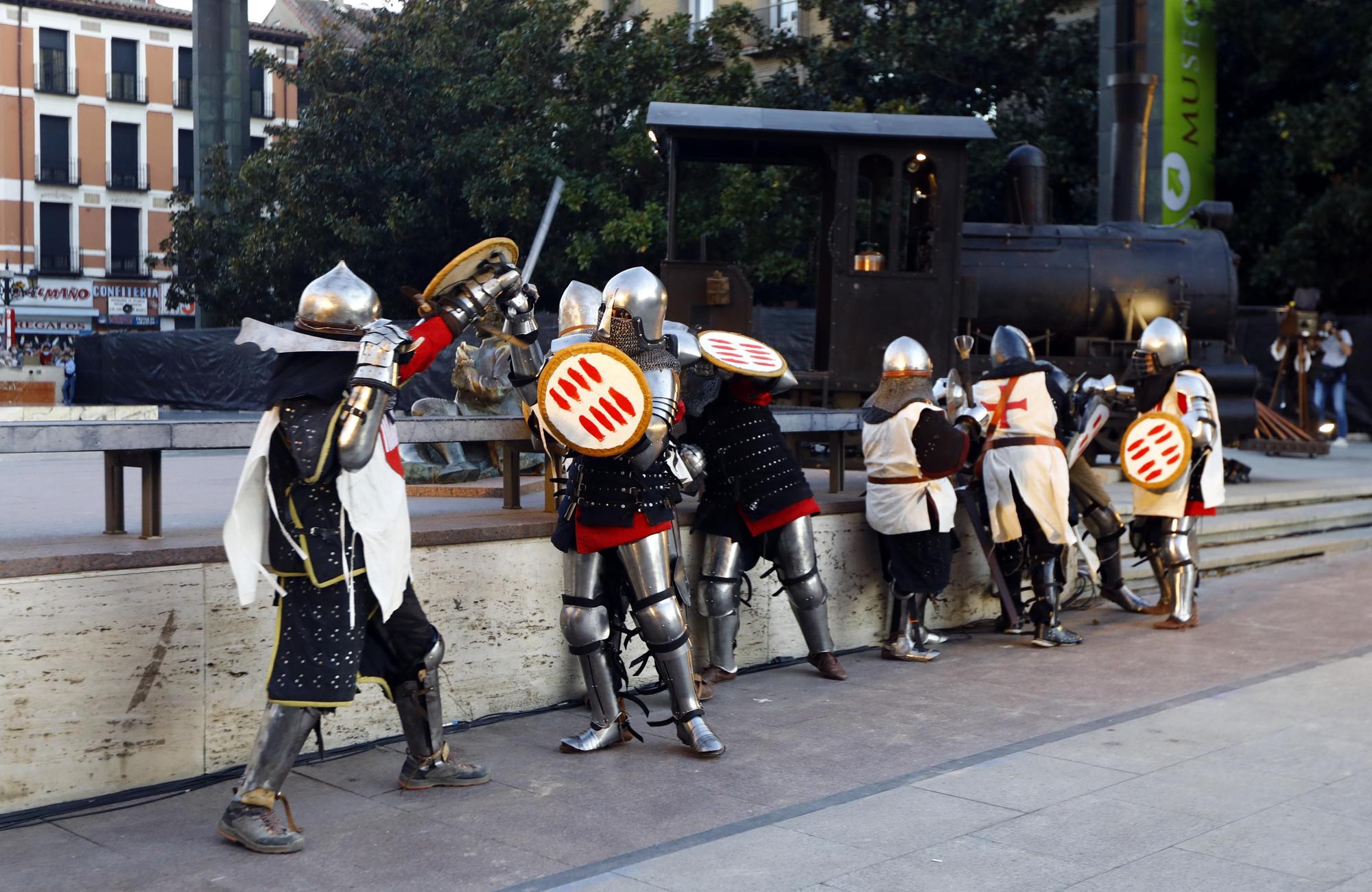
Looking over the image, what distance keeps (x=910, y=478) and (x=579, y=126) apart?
1554 centimetres

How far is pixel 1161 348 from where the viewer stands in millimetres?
7902

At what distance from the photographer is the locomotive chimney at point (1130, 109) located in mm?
15664

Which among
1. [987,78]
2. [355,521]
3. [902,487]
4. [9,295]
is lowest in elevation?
[902,487]

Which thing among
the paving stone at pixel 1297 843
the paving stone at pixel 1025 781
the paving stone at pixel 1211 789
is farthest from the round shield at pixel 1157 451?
the paving stone at pixel 1297 843

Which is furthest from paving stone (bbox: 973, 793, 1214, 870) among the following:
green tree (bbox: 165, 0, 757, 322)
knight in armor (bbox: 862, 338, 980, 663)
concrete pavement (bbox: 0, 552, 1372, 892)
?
green tree (bbox: 165, 0, 757, 322)

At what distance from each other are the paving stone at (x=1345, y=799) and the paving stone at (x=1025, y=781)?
1.87ft

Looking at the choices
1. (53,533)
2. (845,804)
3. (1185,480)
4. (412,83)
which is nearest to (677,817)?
(845,804)

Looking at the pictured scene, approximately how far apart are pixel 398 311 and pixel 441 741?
21.0 m

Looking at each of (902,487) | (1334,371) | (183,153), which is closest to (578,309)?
(902,487)

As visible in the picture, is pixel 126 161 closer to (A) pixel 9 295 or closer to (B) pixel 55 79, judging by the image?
(B) pixel 55 79

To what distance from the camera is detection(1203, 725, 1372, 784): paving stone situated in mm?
4875

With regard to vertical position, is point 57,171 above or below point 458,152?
above

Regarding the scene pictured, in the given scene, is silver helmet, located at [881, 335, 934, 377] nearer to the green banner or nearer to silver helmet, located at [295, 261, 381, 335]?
silver helmet, located at [295, 261, 381, 335]

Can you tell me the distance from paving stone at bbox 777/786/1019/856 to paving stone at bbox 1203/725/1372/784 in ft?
3.77
